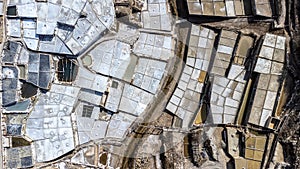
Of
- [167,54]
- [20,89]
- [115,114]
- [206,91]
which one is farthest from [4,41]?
[206,91]

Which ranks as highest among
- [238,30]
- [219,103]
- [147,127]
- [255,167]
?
[238,30]

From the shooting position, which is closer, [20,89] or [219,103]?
[20,89]

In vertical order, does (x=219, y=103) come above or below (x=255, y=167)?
above

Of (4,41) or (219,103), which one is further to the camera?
(219,103)

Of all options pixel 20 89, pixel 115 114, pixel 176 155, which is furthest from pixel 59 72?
pixel 176 155

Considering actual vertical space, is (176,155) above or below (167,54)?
below

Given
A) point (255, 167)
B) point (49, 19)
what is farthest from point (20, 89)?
point (255, 167)

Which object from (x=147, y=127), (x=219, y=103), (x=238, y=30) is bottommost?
(x=147, y=127)

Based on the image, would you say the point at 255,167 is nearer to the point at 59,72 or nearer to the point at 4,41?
the point at 59,72

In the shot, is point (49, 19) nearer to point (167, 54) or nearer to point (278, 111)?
point (167, 54)
